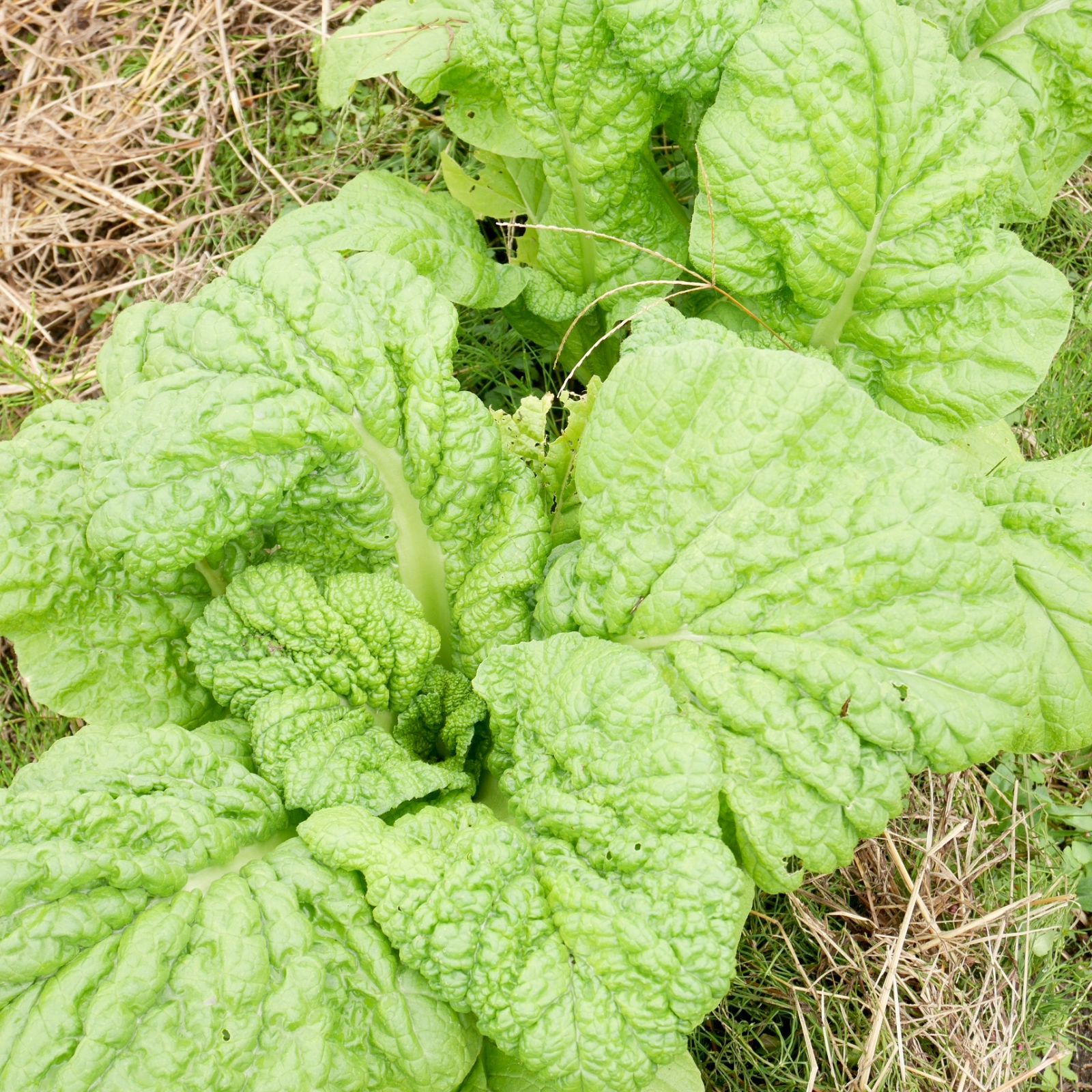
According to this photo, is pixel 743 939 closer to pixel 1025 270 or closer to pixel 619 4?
pixel 1025 270

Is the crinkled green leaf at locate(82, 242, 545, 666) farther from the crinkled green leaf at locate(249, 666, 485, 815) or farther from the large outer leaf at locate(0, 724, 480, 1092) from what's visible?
the large outer leaf at locate(0, 724, 480, 1092)

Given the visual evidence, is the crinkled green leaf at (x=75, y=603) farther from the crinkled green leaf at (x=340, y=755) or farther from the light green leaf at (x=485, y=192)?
the light green leaf at (x=485, y=192)

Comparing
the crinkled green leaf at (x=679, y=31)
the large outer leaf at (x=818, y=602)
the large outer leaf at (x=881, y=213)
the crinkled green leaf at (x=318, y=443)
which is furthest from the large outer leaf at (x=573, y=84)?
the large outer leaf at (x=818, y=602)

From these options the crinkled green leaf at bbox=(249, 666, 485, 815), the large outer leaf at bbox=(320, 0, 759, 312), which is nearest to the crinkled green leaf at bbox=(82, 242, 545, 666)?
the crinkled green leaf at bbox=(249, 666, 485, 815)

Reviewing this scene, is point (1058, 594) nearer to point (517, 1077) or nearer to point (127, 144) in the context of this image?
point (517, 1077)

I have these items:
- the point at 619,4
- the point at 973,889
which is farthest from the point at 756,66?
the point at 973,889
